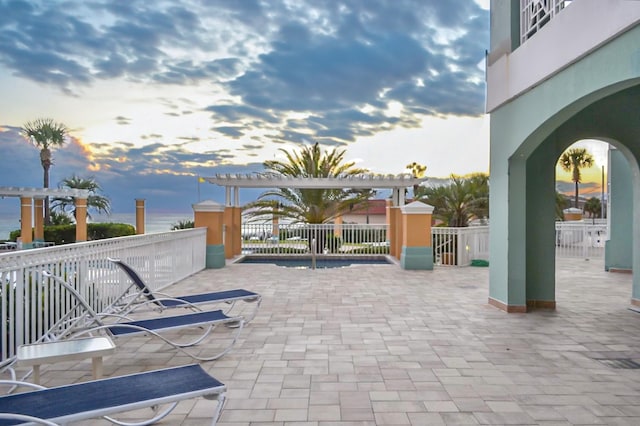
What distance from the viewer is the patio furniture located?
303 cm

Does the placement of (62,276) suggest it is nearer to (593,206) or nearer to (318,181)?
(318,181)

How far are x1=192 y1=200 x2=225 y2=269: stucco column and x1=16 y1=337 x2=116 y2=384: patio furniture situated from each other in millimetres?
8632

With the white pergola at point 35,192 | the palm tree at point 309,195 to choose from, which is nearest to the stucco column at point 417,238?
the palm tree at point 309,195

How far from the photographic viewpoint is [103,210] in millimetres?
29453

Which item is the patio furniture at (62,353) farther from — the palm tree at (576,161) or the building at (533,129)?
the palm tree at (576,161)

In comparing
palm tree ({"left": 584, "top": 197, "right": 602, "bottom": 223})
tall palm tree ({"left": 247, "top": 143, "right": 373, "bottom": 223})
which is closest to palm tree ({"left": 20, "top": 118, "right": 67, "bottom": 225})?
tall palm tree ({"left": 247, "top": 143, "right": 373, "bottom": 223})

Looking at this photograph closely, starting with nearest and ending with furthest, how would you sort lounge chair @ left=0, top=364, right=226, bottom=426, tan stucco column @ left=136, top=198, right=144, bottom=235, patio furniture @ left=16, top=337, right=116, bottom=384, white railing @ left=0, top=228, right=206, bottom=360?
lounge chair @ left=0, top=364, right=226, bottom=426
patio furniture @ left=16, top=337, right=116, bottom=384
white railing @ left=0, top=228, right=206, bottom=360
tan stucco column @ left=136, top=198, right=144, bottom=235

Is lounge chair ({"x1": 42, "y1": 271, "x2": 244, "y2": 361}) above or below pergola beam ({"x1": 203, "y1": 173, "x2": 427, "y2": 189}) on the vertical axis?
below

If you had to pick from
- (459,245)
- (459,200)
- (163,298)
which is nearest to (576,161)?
(459,200)

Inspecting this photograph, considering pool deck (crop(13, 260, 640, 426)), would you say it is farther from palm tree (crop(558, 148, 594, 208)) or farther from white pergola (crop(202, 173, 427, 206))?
Answer: palm tree (crop(558, 148, 594, 208))

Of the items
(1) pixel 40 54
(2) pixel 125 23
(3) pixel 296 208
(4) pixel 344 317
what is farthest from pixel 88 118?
(4) pixel 344 317

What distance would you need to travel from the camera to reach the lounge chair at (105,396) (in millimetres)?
2258

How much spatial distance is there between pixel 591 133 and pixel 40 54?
21906mm

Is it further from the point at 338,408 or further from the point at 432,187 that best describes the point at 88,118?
the point at 338,408
